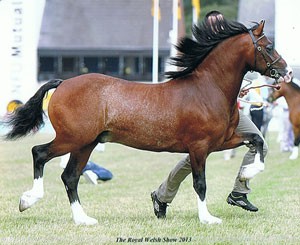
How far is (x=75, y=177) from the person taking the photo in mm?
8398

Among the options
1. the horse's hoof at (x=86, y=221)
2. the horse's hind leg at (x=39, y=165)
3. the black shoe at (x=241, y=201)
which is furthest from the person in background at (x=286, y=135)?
the horse's hind leg at (x=39, y=165)

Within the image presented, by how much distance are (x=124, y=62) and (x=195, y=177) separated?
36341 millimetres

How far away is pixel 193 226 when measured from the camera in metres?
7.91

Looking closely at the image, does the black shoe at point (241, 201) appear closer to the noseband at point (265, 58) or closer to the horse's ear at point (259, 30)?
the noseband at point (265, 58)

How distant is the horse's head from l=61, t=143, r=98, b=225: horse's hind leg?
6.56 ft

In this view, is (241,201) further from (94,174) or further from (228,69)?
(94,174)

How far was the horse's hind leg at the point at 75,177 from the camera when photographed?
27.1ft

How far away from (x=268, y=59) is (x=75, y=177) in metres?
2.41

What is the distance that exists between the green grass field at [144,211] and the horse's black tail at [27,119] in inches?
38.2

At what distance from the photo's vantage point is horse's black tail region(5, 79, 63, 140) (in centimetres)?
870

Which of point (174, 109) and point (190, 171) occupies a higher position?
point (174, 109)

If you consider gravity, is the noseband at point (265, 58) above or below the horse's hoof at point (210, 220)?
above

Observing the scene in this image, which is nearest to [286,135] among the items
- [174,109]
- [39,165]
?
[174,109]

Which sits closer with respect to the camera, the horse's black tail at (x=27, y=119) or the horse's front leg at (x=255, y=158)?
the horse's front leg at (x=255, y=158)
